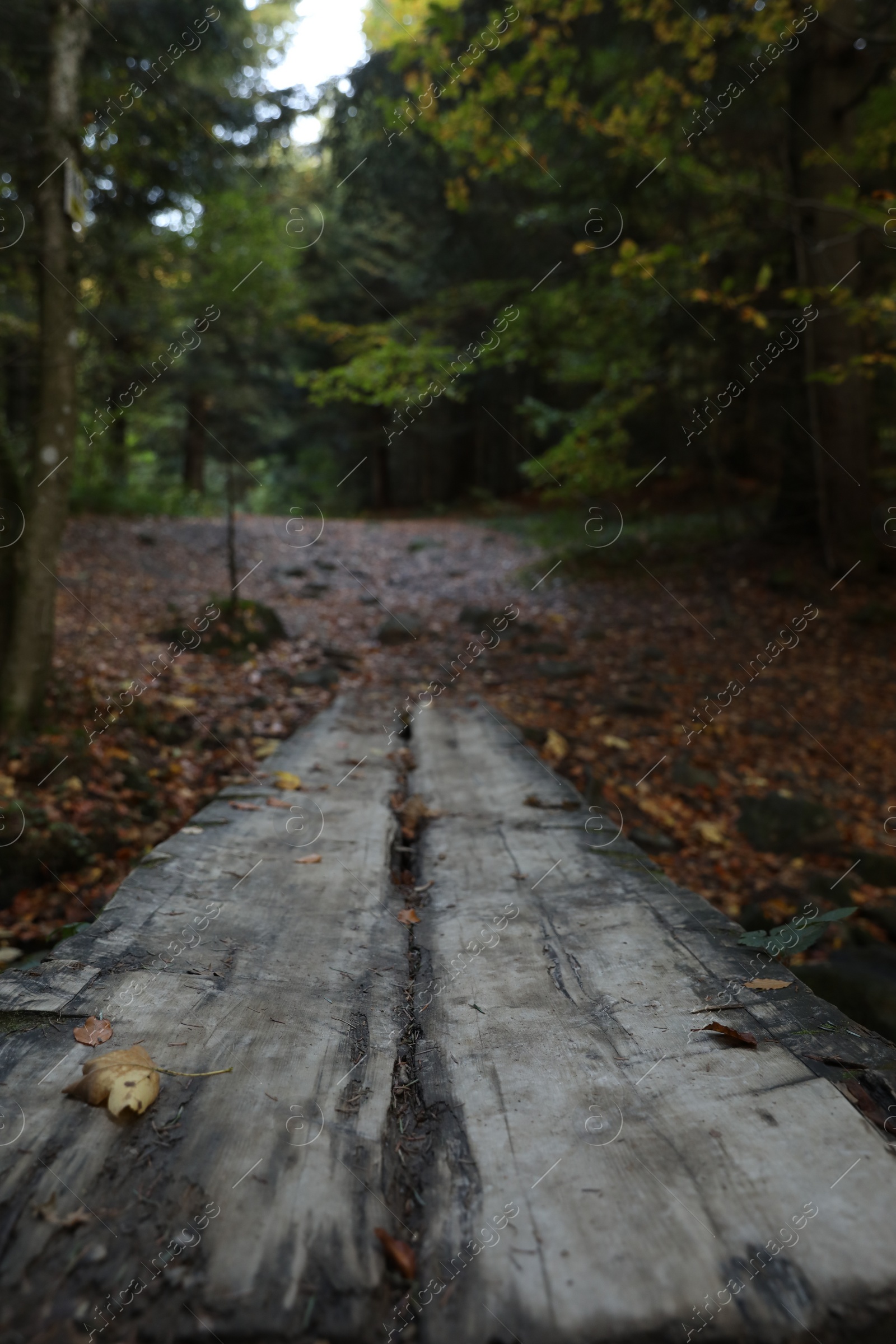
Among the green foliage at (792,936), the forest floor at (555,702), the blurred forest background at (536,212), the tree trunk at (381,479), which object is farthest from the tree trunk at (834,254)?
the tree trunk at (381,479)

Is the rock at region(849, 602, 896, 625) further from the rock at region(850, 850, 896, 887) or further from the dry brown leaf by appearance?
the dry brown leaf

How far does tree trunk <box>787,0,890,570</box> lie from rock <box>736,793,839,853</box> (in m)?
4.59

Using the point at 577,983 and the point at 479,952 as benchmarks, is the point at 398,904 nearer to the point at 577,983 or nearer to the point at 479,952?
the point at 479,952

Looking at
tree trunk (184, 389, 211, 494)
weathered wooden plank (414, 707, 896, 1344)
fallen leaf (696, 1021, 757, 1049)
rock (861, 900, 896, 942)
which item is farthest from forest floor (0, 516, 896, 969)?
tree trunk (184, 389, 211, 494)

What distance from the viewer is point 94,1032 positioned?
52.5 inches

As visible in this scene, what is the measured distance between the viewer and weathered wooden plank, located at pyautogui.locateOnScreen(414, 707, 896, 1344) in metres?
0.91

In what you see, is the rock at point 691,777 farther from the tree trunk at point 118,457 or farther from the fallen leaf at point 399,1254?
the tree trunk at point 118,457

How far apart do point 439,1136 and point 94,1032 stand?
2.25 ft

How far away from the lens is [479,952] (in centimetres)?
180

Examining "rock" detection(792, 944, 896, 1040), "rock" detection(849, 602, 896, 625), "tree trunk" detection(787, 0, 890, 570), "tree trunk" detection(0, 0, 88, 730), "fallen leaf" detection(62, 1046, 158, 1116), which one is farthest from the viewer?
"rock" detection(849, 602, 896, 625)

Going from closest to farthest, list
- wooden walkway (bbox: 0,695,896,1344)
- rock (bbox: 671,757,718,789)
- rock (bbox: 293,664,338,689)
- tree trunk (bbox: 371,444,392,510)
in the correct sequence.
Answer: wooden walkway (bbox: 0,695,896,1344)
rock (bbox: 671,757,718,789)
rock (bbox: 293,664,338,689)
tree trunk (bbox: 371,444,392,510)

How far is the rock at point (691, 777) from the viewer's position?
4879 mm

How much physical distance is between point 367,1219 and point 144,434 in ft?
61.6

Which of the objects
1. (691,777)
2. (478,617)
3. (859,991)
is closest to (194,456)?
(478,617)
